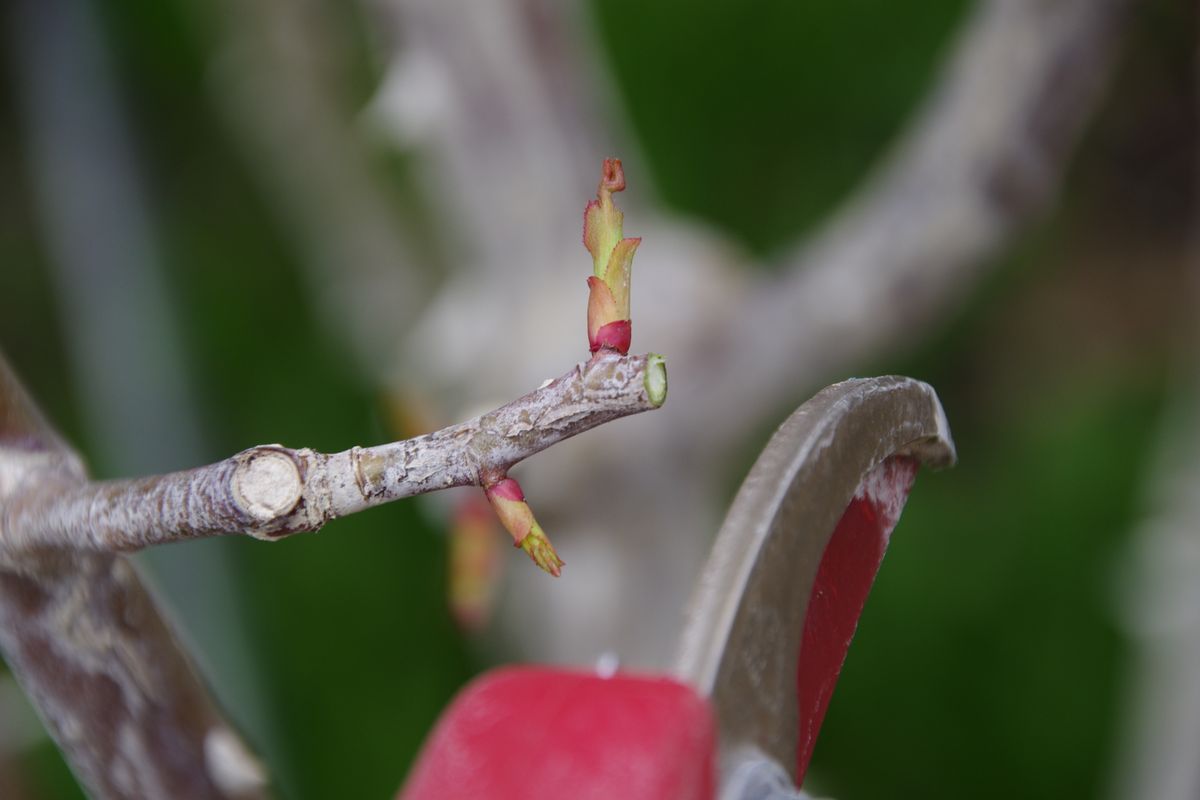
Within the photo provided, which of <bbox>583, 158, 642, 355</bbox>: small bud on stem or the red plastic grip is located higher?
<bbox>583, 158, 642, 355</bbox>: small bud on stem

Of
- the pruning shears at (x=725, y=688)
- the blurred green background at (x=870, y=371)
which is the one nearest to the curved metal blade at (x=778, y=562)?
the pruning shears at (x=725, y=688)

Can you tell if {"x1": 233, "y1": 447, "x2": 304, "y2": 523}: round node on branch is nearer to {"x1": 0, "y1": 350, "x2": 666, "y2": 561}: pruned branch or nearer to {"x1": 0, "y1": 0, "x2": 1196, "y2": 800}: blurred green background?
{"x1": 0, "y1": 350, "x2": 666, "y2": 561}: pruned branch

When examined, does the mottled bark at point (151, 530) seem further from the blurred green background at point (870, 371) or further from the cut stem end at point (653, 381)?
the blurred green background at point (870, 371)

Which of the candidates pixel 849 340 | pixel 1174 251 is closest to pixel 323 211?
pixel 849 340

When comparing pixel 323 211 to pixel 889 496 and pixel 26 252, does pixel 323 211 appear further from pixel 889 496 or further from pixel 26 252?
pixel 889 496

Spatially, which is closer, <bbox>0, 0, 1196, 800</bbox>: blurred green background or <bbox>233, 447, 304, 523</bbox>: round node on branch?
<bbox>233, 447, 304, 523</bbox>: round node on branch

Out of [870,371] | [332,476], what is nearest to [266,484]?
[332,476]

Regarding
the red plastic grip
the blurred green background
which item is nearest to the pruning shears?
the red plastic grip

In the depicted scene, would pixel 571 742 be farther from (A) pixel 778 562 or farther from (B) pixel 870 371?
(B) pixel 870 371
